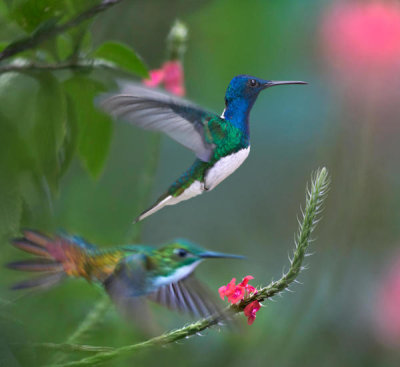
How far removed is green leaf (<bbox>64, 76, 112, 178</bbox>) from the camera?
270 millimetres

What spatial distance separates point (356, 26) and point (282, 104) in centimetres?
17

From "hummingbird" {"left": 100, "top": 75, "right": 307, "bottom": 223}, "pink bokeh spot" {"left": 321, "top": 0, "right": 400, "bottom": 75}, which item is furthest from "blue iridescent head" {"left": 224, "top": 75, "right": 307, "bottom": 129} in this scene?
"pink bokeh spot" {"left": 321, "top": 0, "right": 400, "bottom": 75}

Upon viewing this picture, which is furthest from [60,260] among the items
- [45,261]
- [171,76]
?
[171,76]

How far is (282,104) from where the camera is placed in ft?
2.44

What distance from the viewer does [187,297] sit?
0.77ft

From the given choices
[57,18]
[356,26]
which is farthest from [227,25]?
[57,18]

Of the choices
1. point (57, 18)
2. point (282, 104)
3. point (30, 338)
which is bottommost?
point (30, 338)

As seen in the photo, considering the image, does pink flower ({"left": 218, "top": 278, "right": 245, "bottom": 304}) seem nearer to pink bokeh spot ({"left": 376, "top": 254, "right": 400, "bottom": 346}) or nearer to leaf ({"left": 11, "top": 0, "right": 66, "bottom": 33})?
leaf ({"left": 11, "top": 0, "right": 66, "bottom": 33})

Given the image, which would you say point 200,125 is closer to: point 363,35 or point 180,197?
point 180,197

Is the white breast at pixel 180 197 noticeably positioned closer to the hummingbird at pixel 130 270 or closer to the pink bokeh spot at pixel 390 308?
the hummingbird at pixel 130 270

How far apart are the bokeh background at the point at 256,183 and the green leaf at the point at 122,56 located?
0.03ft

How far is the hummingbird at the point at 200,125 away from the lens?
0.78 feet

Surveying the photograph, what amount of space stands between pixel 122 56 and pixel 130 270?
0.35ft

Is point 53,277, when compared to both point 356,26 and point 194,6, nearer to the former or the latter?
point 194,6
